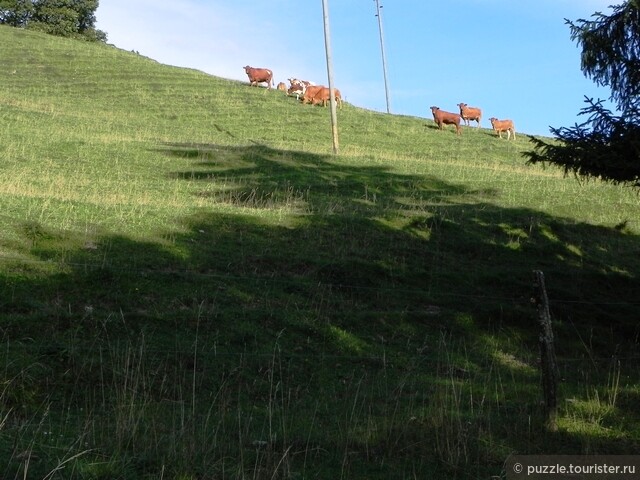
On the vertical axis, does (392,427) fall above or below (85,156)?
below

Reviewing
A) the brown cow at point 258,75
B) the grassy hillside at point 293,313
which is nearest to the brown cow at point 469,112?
the brown cow at point 258,75

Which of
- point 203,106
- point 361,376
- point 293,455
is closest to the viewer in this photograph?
point 293,455

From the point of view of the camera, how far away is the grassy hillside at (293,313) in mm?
7652

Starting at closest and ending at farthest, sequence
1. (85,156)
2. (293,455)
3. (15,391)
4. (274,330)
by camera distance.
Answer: (293,455) → (15,391) → (274,330) → (85,156)

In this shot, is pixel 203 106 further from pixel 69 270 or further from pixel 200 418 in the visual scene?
pixel 200 418

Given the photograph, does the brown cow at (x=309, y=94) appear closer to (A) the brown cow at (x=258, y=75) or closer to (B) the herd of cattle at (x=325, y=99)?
(B) the herd of cattle at (x=325, y=99)

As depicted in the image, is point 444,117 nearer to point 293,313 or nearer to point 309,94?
point 309,94

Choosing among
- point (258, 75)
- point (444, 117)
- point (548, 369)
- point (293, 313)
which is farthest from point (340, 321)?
point (258, 75)

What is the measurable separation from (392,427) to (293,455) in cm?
114

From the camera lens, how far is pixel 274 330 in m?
12.1

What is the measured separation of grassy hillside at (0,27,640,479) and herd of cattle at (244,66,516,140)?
1620cm

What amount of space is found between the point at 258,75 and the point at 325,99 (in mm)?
6948

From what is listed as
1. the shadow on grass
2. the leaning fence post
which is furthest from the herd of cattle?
the leaning fence post

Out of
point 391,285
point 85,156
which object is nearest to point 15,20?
point 85,156
